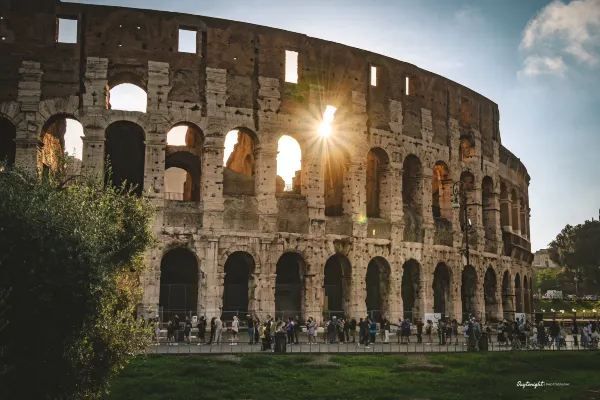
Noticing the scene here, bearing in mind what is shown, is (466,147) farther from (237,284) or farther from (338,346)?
(338,346)

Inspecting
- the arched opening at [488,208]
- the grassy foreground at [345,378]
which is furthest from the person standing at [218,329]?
the arched opening at [488,208]

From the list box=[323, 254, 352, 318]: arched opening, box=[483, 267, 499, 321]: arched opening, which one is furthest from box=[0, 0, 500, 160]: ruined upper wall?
box=[483, 267, 499, 321]: arched opening

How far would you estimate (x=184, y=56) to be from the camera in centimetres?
2277

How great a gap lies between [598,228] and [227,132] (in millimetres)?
50679

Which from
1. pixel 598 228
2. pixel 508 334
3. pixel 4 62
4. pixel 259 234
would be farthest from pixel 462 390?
pixel 598 228

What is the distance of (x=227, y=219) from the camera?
2242cm

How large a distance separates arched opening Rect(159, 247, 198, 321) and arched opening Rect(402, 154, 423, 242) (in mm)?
8983

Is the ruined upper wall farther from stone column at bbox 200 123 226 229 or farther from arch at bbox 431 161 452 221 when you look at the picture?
arch at bbox 431 161 452 221

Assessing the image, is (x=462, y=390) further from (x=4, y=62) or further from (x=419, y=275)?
(x=4, y=62)

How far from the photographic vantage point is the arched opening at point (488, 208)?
103 feet

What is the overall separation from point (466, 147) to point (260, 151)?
12.3m

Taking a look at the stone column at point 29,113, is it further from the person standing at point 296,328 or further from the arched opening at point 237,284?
the person standing at point 296,328

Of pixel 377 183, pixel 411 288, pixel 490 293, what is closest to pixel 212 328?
pixel 377 183

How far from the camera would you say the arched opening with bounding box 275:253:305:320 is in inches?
926
